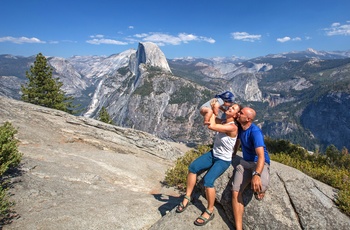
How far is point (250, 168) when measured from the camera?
Result: 7.75 meters

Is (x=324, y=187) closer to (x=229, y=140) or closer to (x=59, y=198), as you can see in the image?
(x=229, y=140)

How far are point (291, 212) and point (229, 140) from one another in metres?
2.82

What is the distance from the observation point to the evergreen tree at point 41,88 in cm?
4812

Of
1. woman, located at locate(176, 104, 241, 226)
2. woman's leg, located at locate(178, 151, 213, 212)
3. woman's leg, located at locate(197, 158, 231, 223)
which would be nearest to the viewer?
woman, located at locate(176, 104, 241, 226)

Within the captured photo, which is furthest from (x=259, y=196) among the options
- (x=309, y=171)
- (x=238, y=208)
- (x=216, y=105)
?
(x=309, y=171)

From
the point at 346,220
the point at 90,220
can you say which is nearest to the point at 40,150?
the point at 90,220

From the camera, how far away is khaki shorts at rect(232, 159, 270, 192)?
24.5ft

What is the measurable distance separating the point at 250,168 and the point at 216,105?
2.27 m

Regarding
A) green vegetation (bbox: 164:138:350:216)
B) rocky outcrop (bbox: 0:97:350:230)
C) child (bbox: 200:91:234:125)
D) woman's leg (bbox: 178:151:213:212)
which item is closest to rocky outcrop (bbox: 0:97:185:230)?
rocky outcrop (bbox: 0:97:350:230)

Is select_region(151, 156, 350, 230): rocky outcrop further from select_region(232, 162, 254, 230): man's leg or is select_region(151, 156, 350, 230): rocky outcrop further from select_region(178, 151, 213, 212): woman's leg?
select_region(178, 151, 213, 212): woman's leg

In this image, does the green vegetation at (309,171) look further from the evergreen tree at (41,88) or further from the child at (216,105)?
the evergreen tree at (41,88)

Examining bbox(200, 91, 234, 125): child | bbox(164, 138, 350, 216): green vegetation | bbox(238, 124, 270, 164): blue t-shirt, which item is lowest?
bbox(164, 138, 350, 216): green vegetation

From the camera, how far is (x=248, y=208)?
7.80m

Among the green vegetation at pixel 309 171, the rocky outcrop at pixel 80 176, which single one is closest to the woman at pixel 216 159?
the rocky outcrop at pixel 80 176
